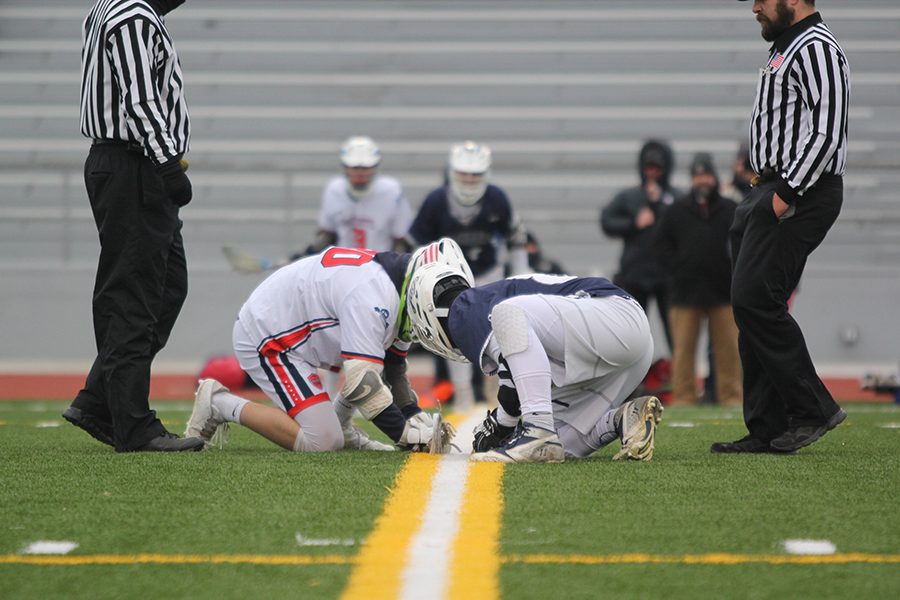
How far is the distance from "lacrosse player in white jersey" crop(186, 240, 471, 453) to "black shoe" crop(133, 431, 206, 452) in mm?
249

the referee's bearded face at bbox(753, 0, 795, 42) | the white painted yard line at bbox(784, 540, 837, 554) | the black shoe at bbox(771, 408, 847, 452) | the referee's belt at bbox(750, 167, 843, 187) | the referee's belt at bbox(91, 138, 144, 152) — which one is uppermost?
the referee's bearded face at bbox(753, 0, 795, 42)

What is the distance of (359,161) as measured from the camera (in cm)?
957

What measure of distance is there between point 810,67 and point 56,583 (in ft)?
10.6

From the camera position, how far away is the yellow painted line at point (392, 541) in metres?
2.67

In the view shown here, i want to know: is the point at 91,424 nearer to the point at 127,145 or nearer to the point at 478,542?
the point at 127,145

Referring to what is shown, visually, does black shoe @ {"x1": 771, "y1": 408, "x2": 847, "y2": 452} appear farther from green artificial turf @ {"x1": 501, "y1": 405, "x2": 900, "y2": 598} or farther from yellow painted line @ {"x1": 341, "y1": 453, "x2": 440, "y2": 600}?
yellow painted line @ {"x1": 341, "y1": 453, "x2": 440, "y2": 600}

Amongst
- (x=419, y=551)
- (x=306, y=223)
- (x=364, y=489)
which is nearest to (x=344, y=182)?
(x=306, y=223)

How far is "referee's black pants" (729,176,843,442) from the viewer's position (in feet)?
15.9

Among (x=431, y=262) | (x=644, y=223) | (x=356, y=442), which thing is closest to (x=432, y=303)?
(x=431, y=262)

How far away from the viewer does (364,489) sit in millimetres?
3883

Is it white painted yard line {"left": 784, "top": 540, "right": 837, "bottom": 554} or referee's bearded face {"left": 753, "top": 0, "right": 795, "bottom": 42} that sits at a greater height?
referee's bearded face {"left": 753, "top": 0, "right": 795, "bottom": 42}

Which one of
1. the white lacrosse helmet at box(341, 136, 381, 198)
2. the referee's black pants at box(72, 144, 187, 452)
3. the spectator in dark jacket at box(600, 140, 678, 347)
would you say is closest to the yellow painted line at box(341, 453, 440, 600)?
the referee's black pants at box(72, 144, 187, 452)

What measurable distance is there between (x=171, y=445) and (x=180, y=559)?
6.60ft

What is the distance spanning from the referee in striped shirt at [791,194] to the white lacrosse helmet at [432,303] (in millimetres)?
1058
